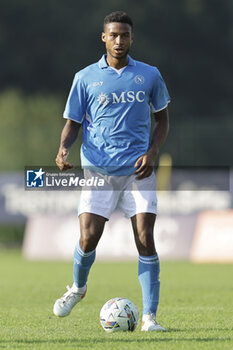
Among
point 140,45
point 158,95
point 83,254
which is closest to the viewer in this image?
point 158,95

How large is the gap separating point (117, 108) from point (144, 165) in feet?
1.69

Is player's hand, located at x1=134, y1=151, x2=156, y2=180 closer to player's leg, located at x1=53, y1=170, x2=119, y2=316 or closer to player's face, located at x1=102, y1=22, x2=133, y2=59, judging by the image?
player's leg, located at x1=53, y1=170, x2=119, y2=316

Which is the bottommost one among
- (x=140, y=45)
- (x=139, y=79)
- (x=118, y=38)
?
(x=140, y=45)

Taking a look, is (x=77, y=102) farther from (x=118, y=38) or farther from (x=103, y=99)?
(x=118, y=38)

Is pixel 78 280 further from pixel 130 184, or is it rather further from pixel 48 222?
pixel 48 222

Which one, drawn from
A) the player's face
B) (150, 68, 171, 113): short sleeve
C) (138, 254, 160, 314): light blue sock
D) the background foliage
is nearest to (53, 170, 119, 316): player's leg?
(138, 254, 160, 314): light blue sock

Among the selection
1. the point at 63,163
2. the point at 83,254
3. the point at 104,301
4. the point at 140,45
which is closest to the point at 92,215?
the point at 83,254

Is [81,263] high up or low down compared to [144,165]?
down

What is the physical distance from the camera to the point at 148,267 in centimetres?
739

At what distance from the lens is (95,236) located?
746 centimetres

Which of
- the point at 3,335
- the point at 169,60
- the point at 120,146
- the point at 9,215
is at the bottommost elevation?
the point at 169,60

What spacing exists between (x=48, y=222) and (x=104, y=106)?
553 inches

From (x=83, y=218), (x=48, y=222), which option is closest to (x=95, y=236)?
(x=83, y=218)

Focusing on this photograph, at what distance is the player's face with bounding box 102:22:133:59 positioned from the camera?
727 cm
